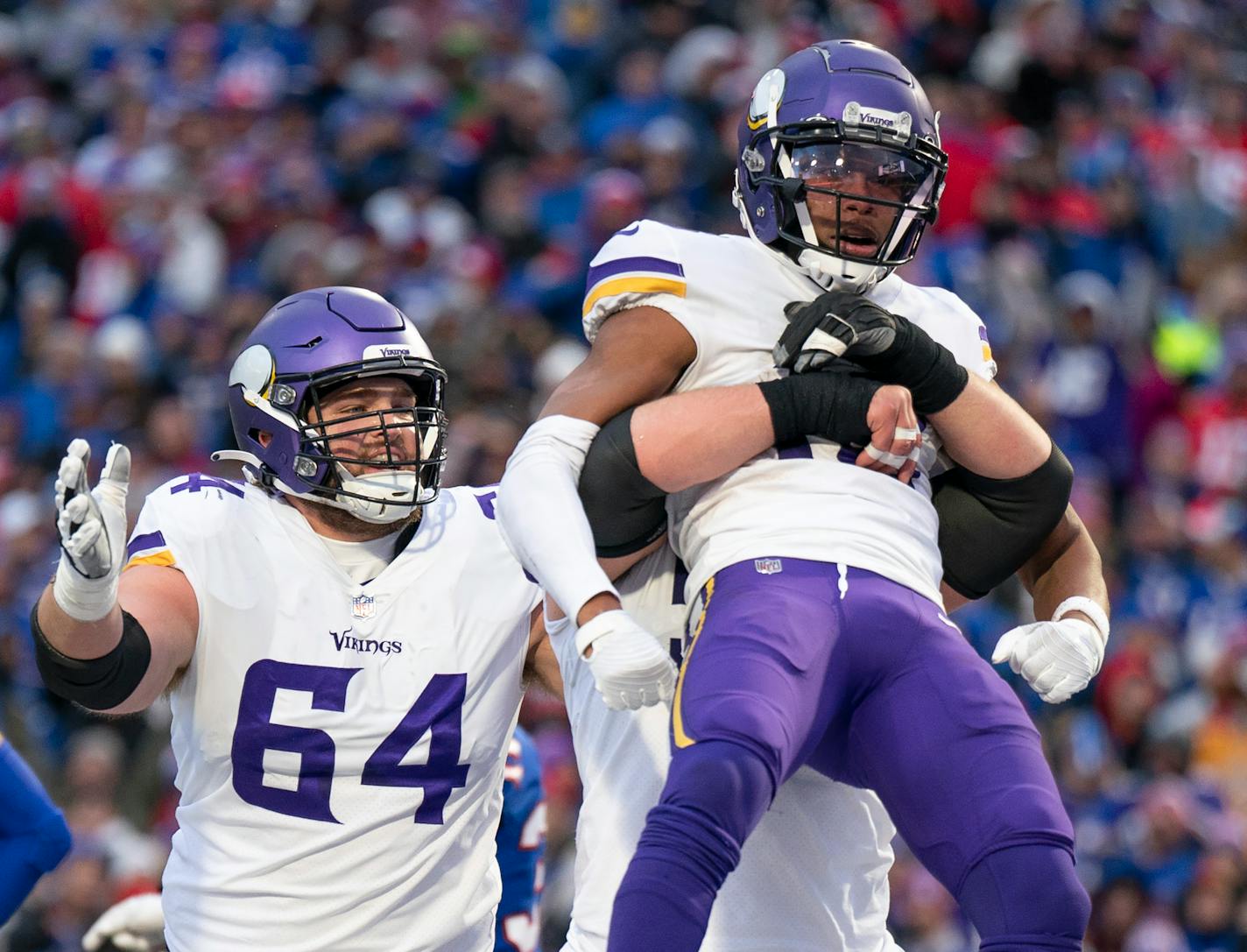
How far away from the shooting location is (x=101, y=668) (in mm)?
3338

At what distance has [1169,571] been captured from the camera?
27.8ft

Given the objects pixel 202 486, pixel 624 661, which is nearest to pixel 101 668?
pixel 202 486

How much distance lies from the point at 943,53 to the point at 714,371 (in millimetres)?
7605

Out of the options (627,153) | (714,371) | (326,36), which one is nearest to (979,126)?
(627,153)

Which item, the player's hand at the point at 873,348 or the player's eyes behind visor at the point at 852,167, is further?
the player's eyes behind visor at the point at 852,167

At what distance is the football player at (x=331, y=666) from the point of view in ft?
11.9

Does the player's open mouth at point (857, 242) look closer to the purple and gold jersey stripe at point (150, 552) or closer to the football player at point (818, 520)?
the football player at point (818, 520)

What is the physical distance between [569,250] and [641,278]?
18.9 ft

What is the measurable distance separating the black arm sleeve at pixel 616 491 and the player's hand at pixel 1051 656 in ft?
2.09

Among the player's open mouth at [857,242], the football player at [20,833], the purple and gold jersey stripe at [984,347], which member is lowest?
the football player at [20,833]

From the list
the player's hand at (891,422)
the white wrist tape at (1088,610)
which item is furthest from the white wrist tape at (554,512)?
the white wrist tape at (1088,610)

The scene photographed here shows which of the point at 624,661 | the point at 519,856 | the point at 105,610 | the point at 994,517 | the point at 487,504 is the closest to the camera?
the point at 624,661

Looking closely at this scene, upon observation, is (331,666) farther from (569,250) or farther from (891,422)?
(569,250)

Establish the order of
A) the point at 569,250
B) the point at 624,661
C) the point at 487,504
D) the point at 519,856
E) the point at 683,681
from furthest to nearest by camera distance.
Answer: the point at 569,250 → the point at 519,856 → the point at 487,504 → the point at 683,681 → the point at 624,661
